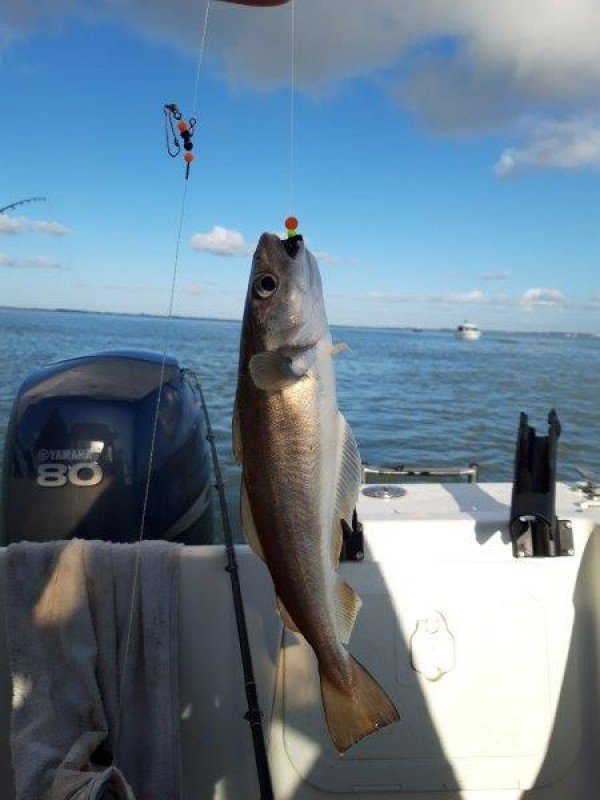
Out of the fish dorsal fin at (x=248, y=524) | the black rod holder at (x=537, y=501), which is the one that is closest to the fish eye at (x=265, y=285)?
the fish dorsal fin at (x=248, y=524)

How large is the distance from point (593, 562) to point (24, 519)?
3088 millimetres

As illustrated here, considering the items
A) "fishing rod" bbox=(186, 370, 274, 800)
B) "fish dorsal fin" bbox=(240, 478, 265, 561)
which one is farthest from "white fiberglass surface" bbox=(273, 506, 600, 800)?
"fish dorsal fin" bbox=(240, 478, 265, 561)

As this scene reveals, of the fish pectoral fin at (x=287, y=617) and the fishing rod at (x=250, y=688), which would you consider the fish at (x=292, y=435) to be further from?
the fishing rod at (x=250, y=688)

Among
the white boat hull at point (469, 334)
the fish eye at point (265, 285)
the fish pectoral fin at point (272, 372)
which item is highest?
the white boat hull at point (469, 334)

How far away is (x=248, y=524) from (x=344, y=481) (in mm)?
305

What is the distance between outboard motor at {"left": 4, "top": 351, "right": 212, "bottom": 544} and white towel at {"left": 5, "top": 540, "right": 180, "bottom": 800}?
1.08 metres

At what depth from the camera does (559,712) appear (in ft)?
8.70

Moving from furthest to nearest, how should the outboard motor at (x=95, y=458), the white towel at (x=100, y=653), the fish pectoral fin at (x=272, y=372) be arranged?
the outboard motor at (x=95, y=458) < the white towel at (x=100, y=653) < the fish pectoral fin at (x=272, y=372)

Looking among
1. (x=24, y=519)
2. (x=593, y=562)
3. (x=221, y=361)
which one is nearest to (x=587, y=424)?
(x=593, y=562)

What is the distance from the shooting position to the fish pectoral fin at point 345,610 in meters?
1.76

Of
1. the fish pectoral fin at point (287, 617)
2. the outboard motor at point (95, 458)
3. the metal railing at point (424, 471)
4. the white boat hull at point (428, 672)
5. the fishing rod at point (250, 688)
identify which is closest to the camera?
the fish pectoral fin at point (287, 617)

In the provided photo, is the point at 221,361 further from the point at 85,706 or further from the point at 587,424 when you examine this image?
the point at 85,706

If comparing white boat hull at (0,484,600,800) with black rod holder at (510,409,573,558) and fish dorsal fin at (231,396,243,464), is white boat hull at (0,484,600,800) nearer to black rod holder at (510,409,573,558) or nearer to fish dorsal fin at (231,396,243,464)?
black rod holder at (510,409,573,558)

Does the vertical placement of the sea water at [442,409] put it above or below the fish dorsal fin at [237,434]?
below
